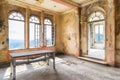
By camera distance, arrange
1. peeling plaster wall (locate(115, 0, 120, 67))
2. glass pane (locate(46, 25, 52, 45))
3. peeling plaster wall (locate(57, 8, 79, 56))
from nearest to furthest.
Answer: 1. peeling plaster wall (locate(115, 0, 120, 67))
2. peeling plaster wall (locate(57, 8, 79, 56))
3. glass pane (locate(46, 25, 52, 45))

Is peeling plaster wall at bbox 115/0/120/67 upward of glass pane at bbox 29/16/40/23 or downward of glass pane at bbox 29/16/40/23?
downward

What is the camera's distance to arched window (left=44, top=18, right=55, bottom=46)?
20.9 feet

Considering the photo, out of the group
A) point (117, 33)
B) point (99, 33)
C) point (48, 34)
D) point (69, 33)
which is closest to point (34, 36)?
point (48, 34)

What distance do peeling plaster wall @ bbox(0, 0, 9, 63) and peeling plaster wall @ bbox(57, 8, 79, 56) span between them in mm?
3625

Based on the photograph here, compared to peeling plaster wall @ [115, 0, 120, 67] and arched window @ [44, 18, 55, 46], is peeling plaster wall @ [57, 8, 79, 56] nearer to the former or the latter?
arched window @ [44, 18, 55, 46]

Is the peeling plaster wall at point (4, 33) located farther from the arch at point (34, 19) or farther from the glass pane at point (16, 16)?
the arch at point (34, 19)

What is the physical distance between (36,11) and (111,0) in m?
4.22

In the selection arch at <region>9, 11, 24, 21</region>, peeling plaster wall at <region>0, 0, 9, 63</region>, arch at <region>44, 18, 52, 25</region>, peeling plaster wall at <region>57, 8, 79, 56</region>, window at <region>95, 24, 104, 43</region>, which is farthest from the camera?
window at <region>95, 24, 104, 43</region>

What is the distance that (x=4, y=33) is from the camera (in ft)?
15.1

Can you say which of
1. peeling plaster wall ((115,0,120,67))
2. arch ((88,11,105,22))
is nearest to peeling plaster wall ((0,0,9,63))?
arch ((88,11,105,22))

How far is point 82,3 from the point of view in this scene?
5.38m

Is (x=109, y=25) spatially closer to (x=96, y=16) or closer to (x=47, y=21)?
(x=96, y=16)

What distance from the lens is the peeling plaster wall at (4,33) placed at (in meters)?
4.48

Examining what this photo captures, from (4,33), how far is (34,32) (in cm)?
174
